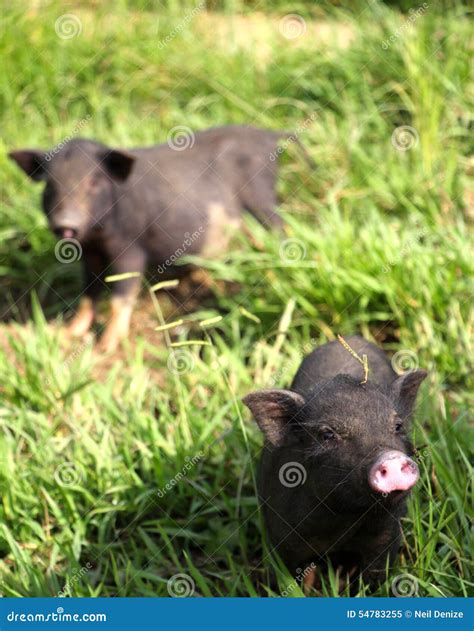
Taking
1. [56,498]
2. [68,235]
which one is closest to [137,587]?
[56,498]

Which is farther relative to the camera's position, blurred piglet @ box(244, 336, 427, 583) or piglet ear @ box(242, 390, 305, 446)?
piglet ear @ box(242, 390, 305, 446)

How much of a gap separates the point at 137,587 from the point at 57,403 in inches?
43.3

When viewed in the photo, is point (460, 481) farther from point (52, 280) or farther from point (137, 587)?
point (52, 280)

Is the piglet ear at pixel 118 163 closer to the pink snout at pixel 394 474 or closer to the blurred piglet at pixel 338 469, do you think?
the blurred piglet at pixel 338 469

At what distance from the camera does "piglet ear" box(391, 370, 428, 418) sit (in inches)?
125

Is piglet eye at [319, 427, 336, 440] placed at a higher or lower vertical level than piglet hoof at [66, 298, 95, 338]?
lower

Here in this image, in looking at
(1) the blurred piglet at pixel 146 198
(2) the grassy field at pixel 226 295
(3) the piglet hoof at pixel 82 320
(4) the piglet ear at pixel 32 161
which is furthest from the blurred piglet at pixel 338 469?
(4) the piglet ear at pixel 32 161

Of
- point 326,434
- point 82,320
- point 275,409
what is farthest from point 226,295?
point 326,434

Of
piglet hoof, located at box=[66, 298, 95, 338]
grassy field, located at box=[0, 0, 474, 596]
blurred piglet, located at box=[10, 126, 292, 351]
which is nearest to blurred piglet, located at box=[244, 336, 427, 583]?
grassy field, located at box=[0, 0, 474, 596]

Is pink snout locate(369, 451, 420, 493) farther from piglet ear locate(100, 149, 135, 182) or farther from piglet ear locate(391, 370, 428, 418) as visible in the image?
piglet ear locate(100, 149, 135, 182)

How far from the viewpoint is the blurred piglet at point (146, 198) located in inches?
199

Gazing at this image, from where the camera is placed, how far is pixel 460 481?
11.6 ft

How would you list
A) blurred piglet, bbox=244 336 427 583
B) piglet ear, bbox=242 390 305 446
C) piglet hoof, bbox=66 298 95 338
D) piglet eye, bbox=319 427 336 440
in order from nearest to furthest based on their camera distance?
blurred piglet, bbox=244 336 427 583 < piglet eye, bbox=319 427 336 440 < piglet ear, bbox=242 390 305 446 < piglet hoof, bbox=66 298 95 338

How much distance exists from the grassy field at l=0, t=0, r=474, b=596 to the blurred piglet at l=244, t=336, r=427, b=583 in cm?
13
